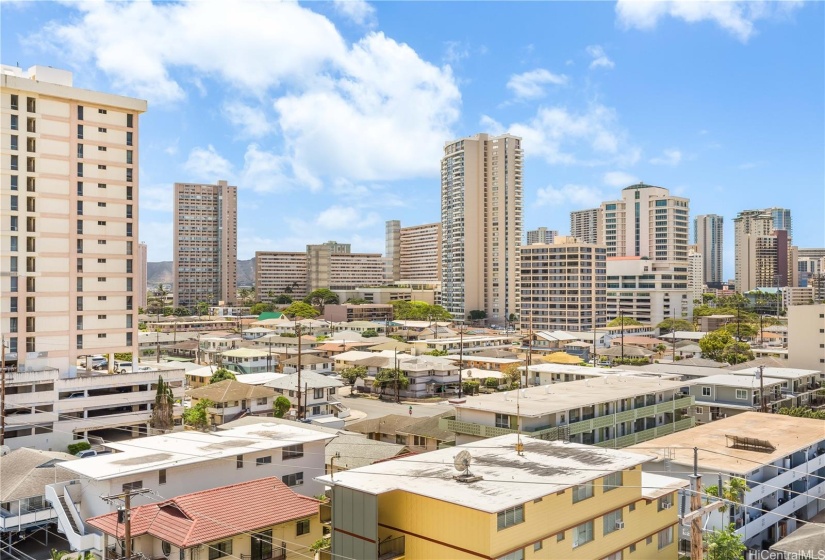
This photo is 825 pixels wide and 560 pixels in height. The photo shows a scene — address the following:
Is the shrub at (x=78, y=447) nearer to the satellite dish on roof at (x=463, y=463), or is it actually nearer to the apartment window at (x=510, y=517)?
the satellite dish on roof at (x=463, y=463)

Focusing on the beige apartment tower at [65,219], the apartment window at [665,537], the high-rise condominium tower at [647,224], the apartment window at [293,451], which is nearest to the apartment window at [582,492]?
the apartment window at [665,537]

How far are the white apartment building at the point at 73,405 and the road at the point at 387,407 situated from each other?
1795cm

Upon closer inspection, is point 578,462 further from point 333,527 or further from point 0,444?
point 0,444

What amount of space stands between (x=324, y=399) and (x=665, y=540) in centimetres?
3620

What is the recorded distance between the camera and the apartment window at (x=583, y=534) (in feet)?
63.6

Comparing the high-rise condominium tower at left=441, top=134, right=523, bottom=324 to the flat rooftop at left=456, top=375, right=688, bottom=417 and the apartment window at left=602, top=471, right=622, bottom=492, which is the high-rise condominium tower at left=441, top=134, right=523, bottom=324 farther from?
the apartment window at left=602, top=471, right=622, bottom=492

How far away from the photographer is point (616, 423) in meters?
35.5

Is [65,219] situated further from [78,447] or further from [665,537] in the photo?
[665,537]

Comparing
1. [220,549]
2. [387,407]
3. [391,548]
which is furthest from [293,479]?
[387,407]

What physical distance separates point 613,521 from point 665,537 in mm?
3745

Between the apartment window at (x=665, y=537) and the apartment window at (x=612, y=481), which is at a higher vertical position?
the apartment window at (x=612, y=481)

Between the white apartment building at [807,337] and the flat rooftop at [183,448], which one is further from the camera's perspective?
the white apartment building at [807,337]

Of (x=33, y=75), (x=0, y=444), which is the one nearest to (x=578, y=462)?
(x=0, y=444)

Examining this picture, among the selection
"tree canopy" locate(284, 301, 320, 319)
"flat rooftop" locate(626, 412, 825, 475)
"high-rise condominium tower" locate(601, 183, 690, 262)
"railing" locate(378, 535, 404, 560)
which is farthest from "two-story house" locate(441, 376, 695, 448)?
"high-rise condominium tower" locate(601, 183, 690, 262)
